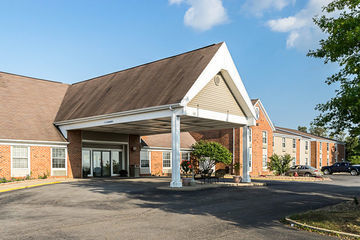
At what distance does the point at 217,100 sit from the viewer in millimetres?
22312

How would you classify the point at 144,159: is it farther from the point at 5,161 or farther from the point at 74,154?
the point at 5,161

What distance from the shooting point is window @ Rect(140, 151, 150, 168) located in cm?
3356

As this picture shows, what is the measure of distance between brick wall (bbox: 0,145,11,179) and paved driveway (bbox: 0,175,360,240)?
6.93 m

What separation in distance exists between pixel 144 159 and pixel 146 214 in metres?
22.5

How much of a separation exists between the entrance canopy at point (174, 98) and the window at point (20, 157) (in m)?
3.33

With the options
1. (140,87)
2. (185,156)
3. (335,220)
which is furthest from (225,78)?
(185,156)

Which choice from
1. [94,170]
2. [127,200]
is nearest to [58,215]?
[127,200]

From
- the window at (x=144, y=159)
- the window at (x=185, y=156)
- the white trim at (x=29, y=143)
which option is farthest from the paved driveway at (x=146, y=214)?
the window at (x=185, y=156)

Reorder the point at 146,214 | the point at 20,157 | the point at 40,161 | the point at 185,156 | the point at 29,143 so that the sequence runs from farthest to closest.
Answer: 1. the point at 185,156
2. the point at 40,161
3. the point at 29,143
4. the point at 20,157
5. the point at 146,214

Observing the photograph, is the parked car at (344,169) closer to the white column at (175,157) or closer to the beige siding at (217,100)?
the beige siding at (217,100)

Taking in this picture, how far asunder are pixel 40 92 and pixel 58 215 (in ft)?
67.9

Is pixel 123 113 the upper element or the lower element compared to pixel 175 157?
upper

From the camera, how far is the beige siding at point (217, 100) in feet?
68.2

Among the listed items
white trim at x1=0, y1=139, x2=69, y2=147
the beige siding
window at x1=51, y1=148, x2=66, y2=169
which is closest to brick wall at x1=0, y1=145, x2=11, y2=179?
white trim at x1=0, y1=139, x2=69, y2=147
